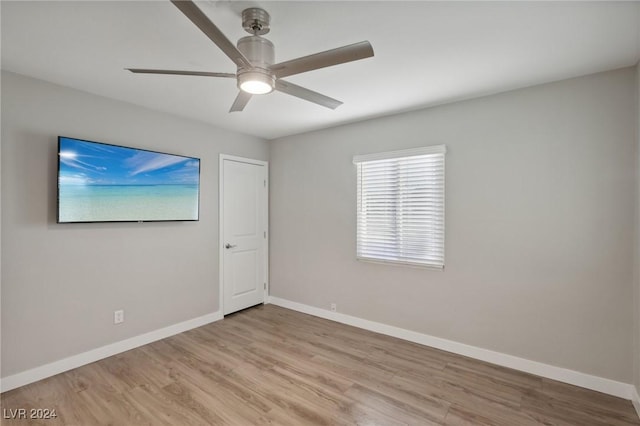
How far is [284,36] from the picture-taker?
6.21ft

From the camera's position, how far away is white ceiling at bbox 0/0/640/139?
166 centimetres

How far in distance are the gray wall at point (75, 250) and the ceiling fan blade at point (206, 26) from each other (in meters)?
2.13

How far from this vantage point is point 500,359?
278 cm

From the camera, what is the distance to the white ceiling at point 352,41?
1662mm

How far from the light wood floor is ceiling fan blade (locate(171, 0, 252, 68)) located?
2.29m

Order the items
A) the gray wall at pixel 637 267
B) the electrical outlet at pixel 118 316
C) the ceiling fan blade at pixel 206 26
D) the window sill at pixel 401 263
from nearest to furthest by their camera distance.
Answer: the ceiling fan blade at pixel 206 26, the gray wall at pixel 637 267, the electrical outlet at pixel 118 316, the window sill at pixel 401 263

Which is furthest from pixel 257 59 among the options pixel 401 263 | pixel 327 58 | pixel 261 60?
pixel 401 263

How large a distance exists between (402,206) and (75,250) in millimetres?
3245

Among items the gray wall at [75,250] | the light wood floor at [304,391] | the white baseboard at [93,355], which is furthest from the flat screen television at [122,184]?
the light wood floor at [304,391]

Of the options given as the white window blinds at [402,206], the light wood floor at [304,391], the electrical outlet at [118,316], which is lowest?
the light wood floor at [304,391]

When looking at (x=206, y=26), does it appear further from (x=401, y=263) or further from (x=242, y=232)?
(x=242, y=232)

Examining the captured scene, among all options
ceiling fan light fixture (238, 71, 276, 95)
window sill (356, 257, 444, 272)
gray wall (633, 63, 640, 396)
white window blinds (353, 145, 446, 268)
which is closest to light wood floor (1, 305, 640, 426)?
gray wall (633, 63, 640, 396)

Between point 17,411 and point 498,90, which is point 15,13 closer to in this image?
point 17,411

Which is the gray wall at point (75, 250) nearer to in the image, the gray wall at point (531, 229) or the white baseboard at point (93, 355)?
the white baseboard at point (93, 355)
